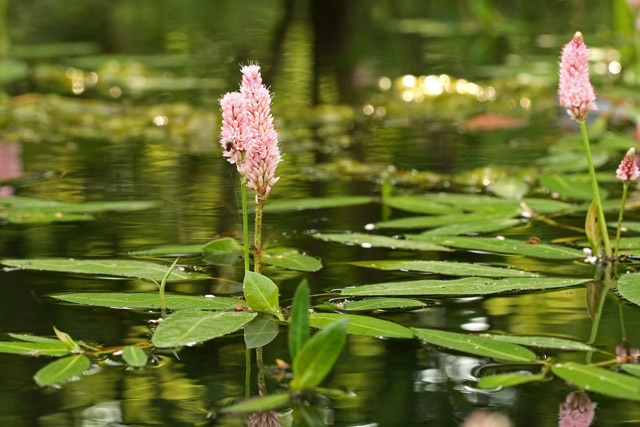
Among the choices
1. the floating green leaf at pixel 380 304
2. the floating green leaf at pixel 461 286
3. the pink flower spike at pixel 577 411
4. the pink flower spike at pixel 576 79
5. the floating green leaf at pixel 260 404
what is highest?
the pink flower spike at pixel 576 79

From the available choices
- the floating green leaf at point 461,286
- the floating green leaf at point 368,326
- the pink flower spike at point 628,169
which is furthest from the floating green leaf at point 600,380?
the pink flower spike at point 628,169

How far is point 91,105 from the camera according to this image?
374 cm

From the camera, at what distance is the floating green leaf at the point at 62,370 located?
1.14 metres

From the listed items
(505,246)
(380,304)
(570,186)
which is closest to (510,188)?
(570,186)

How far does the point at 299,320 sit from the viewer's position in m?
1.08

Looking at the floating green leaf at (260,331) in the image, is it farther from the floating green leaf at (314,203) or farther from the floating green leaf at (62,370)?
the floating green leaf at (314,203)

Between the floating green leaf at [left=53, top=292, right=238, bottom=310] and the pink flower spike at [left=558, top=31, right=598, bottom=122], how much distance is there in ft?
1.84

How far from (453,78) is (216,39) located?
6.37ft

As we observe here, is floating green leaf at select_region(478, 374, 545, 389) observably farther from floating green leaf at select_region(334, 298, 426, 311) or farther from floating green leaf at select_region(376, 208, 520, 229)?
floating green leaf at select_region(376, 208, 520, 229)

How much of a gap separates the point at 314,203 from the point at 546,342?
963 mm

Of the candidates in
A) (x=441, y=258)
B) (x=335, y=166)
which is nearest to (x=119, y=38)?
(x=335, y=166)

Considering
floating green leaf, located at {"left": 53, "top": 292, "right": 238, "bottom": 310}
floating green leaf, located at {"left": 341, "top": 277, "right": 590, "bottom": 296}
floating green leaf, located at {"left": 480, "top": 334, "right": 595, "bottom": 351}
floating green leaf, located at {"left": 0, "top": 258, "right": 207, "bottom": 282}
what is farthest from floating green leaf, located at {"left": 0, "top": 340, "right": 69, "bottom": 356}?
floating green leaf, located at {"left": 480, "top": 334, "right": 595, "bottom": 351}

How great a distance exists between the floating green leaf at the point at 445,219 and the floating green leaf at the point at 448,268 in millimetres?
297

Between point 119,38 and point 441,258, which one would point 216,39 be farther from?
point 441,258
